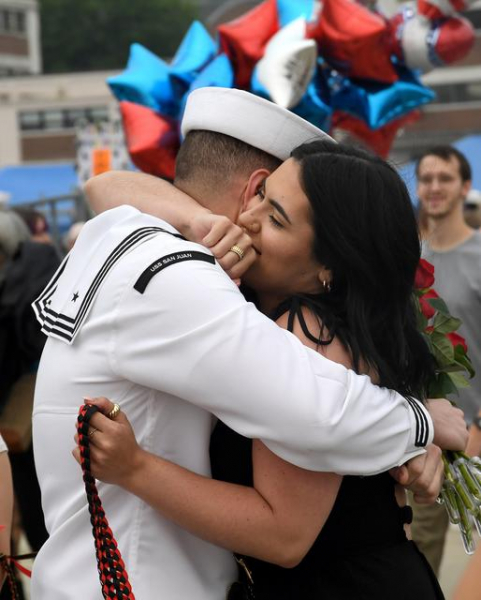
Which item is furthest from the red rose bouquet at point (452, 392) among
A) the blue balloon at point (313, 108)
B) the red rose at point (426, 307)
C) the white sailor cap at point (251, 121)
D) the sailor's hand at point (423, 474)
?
the blue balloon at point (313, 108)

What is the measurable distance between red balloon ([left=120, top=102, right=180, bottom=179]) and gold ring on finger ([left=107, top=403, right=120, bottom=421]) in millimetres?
3390

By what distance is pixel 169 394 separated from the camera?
1779 mm

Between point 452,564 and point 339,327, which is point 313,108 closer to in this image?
point 452,564

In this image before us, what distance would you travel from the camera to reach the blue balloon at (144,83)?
519cm

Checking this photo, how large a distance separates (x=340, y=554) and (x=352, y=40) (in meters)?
3.78

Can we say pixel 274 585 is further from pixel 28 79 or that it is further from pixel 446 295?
pixel 28 79

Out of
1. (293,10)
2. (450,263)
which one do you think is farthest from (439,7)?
(450,263)

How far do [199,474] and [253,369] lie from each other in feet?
0.87

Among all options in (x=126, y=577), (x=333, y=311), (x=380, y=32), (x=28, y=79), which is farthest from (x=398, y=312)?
(x=28, y=79)

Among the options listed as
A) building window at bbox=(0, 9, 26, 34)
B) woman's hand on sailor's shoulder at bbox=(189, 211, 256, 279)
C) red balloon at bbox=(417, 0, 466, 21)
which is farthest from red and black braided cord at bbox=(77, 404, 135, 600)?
building window at bbox=(0, 9, 26, 34)

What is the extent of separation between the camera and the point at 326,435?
1659mm

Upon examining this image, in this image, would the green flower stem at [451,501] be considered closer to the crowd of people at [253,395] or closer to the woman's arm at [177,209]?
the crowd of people at [253,395]

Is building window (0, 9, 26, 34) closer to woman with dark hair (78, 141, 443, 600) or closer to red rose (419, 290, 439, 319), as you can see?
red rose (419, 290, 439, 319)

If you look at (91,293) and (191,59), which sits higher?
(91,293)
